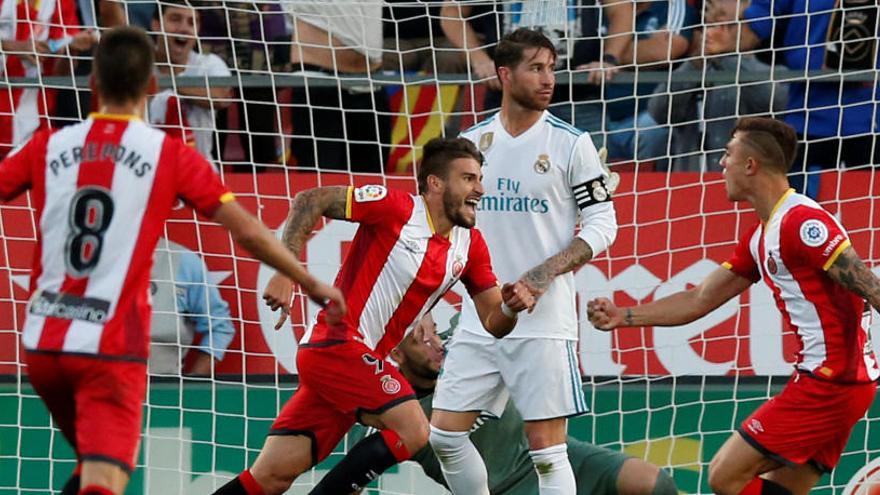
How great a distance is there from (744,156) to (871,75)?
1.87 metres

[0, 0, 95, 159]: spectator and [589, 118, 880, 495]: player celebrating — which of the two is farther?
[0, 0, 95, 159]: spectator

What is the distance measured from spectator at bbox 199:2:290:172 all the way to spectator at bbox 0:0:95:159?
72 centimetres

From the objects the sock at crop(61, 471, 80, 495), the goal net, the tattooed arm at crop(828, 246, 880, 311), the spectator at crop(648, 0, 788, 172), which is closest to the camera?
the sock at crop(61, 471, 80, 495)

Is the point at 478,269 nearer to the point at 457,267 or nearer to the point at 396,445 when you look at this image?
the point at 457,267

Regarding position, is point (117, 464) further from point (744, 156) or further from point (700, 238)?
point (700, 238)

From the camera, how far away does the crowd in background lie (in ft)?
26.7

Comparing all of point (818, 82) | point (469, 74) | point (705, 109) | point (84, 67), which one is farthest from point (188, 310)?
point (818, 82)

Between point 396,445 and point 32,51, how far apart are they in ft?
11.0

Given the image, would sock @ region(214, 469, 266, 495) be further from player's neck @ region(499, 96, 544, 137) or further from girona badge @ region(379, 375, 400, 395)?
player's neck @ region(499, 96, 544, 137)

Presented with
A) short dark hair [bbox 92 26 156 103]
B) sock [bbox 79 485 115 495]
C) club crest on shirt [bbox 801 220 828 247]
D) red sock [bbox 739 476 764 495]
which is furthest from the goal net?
sock [bbox 79 485 115 495]

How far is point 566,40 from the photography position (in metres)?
8.28

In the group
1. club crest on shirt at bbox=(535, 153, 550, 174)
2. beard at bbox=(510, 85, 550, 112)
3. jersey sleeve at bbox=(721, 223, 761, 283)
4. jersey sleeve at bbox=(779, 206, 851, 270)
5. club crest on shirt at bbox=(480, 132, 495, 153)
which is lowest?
jersey sleeve at bbox=(721, 223, 761, 283)

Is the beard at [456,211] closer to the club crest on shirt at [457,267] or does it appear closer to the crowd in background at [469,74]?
the club crest on shirt at [457,267]

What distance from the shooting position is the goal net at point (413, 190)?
7961mm
